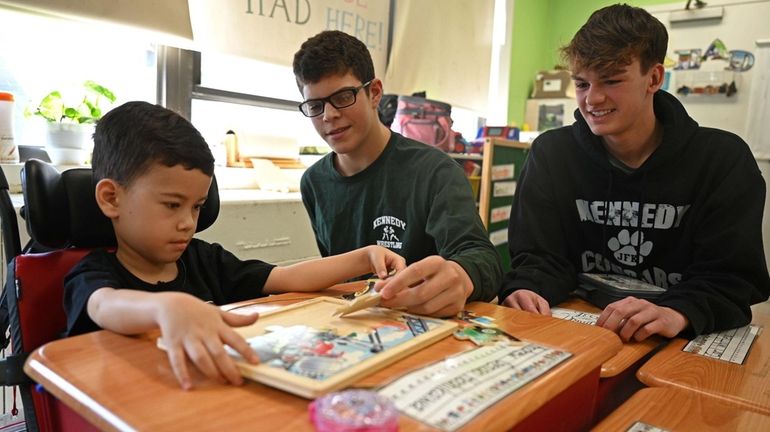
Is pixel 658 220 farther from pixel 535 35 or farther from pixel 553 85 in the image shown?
pixel 535 35

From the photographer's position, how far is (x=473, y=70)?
159 inches

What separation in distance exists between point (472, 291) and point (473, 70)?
3.36 metres

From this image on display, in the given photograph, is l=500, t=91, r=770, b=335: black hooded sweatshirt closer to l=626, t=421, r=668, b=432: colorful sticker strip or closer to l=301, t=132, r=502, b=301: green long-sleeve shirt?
l=301, t=132, r=502, b=301: green long-sleeve shirt

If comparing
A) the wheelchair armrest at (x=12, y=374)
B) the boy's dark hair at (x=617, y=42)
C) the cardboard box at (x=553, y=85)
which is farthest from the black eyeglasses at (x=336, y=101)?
the cardboard box at (x=553, y=85)

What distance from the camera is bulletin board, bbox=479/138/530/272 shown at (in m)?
3.15

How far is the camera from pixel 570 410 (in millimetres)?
709

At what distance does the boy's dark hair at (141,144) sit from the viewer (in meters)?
0.97

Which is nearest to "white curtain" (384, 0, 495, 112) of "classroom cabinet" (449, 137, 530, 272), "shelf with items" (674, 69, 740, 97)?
"classroom cabinet" (449, 137, 530, 272)

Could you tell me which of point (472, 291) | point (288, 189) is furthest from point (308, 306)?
point (288, 189)

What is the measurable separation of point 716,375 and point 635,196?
565mm

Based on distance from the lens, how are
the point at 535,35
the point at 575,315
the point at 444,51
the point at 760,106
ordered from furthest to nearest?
the point at 535,35
the point at 444,51
the point at 760,106
the point at 575,315

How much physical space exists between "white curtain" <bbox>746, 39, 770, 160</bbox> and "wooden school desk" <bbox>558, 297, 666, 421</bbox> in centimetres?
330

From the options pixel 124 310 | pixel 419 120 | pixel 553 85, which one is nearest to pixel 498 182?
pixel 419 120

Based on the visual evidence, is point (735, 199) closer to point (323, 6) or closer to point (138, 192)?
point (138, 192)
